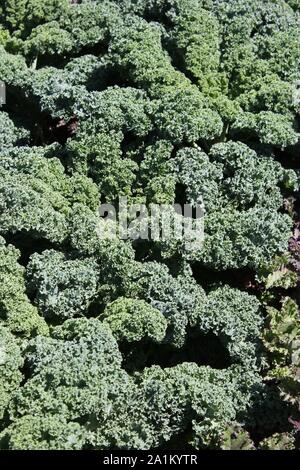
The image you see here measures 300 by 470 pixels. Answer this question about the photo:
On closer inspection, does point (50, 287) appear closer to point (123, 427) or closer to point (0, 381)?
point (0, 381)

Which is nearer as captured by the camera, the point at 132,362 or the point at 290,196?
the point at 132,362

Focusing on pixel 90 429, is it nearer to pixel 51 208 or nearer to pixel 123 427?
pixel 123 427

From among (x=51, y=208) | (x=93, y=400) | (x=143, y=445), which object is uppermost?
(x=51, y=208)

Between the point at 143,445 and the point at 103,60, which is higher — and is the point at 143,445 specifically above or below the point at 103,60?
below

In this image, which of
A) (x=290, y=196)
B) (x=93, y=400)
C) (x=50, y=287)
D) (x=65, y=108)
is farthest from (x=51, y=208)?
(x=290, y=196)
